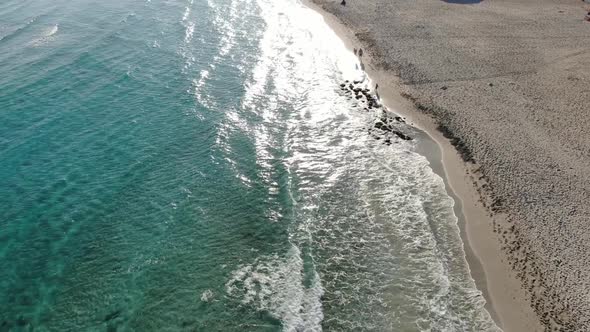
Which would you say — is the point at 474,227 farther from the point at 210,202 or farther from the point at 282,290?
the point at 210,202

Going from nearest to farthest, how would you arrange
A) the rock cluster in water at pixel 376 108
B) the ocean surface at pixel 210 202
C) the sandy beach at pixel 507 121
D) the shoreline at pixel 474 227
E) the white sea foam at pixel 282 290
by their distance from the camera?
the white sea foam at pixel 282 290 → the shoreline at pixel 474 227 → the ocean surface at pixel 210 202 → the sandy beach at pixel 507 121 → the rock cluster in water at pixel 376 108

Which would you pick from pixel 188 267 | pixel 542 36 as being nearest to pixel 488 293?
pixel 188 267

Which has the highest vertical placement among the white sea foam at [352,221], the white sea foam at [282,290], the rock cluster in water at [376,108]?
the rock cluster in water at [376,108]

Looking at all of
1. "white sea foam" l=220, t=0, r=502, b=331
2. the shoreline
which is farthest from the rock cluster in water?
the shoreline

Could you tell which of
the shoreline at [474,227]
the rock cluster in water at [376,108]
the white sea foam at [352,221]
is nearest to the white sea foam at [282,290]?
the white sea foam at [352,221]

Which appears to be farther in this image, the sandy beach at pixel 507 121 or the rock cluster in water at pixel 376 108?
the rock cluster in water at pixel 376 108

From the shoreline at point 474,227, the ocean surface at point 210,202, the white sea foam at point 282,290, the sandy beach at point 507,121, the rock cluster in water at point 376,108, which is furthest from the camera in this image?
the rock cluster in water at point 376,108

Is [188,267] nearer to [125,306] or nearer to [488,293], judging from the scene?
[125,306]

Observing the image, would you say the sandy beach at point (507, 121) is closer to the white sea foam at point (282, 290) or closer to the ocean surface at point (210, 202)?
the ocean surface at point (210, 202)
